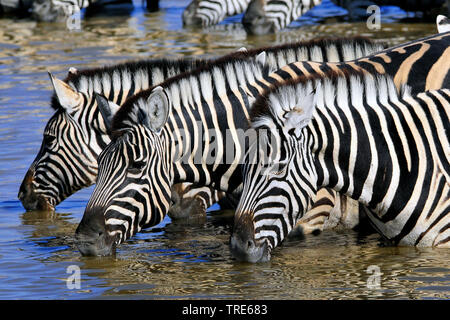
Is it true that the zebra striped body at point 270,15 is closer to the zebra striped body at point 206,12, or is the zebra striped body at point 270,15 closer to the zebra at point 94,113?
the zebra striped body at point 206,12

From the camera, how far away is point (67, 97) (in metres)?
10.1

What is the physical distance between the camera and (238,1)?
69.2ft

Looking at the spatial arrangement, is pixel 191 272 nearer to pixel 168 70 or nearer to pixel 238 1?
pixel 168 70

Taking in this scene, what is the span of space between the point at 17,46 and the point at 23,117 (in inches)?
201

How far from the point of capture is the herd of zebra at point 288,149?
785cm

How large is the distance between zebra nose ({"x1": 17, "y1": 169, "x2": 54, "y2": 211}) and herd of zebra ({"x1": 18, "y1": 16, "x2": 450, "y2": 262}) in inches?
82.6

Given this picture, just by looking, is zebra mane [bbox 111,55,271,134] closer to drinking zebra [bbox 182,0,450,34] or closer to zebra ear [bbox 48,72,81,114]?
zebra ear [bbox 48,72,81,114]

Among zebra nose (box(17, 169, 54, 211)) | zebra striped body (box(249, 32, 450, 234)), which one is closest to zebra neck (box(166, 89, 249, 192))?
zebra striped body (box(249, 32, 450, 234))

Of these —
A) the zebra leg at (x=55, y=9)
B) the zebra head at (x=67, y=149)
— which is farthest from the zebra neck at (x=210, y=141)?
the zebra leg at (x=55, y=9)

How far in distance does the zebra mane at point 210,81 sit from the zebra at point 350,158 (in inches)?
46.5

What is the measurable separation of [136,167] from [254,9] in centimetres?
1208

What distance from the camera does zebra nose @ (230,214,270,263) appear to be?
25.6 feet

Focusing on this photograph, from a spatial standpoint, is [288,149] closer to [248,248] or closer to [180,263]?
[248,248]

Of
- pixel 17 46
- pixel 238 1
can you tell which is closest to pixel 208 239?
pixel 17 46
